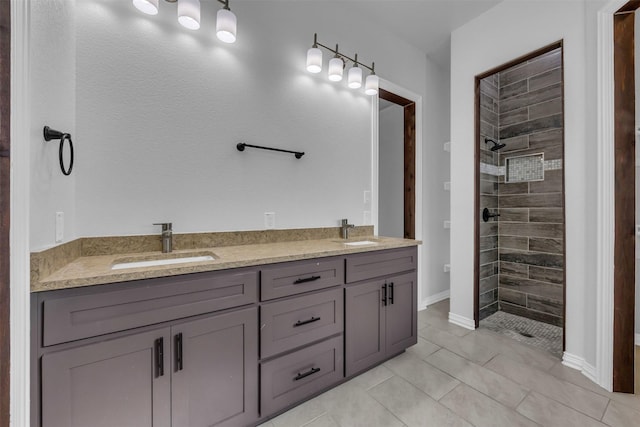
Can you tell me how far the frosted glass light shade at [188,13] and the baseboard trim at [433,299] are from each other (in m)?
3.21

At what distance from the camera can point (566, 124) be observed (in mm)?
A: 1976

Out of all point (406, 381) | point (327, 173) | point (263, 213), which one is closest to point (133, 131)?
point (263, 213)

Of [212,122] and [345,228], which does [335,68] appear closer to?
[212,122]

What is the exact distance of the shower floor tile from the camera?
223cm

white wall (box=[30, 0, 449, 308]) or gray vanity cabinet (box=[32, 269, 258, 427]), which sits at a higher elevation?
white wall (box=[30, 0, 449, 308])

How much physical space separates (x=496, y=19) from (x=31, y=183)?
3.43 metres

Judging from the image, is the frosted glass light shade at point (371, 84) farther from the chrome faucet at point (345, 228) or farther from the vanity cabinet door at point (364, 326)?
the vanity cabinet door at point (364, 326)

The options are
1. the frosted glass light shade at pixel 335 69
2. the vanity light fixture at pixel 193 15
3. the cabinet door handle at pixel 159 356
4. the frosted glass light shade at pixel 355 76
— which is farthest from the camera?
the frosted glass light shade at pixel 355 76

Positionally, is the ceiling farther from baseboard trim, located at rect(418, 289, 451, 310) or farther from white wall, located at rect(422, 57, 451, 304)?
baseboard trim, located at rect(418, 289, 451, 310)

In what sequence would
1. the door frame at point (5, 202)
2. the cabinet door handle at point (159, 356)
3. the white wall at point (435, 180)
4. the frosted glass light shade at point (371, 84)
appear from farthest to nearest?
the white wall at point (435, 180) < the frosted glass light shade at point (371, 84) < the cabinet door handle at point (159, 356) < the door frame at point (5, 202)

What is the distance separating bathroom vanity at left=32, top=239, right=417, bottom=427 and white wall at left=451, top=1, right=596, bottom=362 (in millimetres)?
1253

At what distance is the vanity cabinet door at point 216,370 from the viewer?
1.13 m

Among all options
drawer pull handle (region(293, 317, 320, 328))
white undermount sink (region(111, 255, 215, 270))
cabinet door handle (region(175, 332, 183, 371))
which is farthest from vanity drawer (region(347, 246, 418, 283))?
cabinet door handle (region(175, 332, 183, 371))

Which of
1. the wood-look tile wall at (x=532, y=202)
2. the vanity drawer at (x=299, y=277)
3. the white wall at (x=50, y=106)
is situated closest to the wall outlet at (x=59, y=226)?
the white wall at (x=50, y=106)
